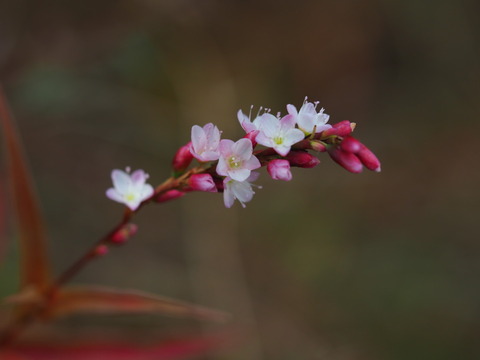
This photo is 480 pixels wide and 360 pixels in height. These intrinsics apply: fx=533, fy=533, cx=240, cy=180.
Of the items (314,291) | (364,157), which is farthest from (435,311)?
(364,157)

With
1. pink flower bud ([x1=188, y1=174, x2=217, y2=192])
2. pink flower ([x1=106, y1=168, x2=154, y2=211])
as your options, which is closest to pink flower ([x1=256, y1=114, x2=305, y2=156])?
pink flower bud ([x1=188, y1=174, x2=217, y2=192])

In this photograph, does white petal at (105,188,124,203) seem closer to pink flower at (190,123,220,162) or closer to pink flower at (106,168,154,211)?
pink flower at (106,168,154,211)

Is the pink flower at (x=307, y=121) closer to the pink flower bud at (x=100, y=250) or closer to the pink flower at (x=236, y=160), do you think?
the pink flower at (x=236, y=160)

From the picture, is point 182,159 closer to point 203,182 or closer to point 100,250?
point 203,182

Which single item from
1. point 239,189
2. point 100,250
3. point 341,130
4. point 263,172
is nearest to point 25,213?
point 100,250

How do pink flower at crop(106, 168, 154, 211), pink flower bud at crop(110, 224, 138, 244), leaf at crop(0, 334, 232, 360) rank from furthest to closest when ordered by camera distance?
leaf at crop(0, 334, 232, 360)
pink flower bud at crop(110, 224, 138, 244)
pink flower at crop(106, 168, 154, 211)

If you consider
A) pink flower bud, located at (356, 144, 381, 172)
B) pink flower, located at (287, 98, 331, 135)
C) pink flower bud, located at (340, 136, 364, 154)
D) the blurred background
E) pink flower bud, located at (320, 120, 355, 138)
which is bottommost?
pink flower bud, located at (356, 144, 381, 172)

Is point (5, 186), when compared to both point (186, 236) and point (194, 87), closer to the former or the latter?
point (186, 236)
